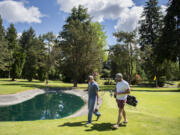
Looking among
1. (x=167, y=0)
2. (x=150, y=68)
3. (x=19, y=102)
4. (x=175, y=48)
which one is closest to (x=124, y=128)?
(x=19, y=102)

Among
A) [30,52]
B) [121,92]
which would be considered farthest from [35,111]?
[30,52]

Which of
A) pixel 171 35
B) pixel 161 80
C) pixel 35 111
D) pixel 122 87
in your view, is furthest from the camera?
pixel 161 80

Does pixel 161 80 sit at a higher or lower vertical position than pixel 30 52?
lower

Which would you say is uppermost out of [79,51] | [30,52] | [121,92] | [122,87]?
[30,52]

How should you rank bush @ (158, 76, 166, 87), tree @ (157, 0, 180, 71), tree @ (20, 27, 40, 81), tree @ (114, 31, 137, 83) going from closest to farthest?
tree @ (157, 0, 180, 71) < tree @ (114, 31, 137, 83) < bush @ (158, 76, 166, 87) < tree @ (20, 27, 40, 81)

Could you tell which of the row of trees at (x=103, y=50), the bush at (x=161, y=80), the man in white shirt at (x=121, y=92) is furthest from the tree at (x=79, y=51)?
the man in white shirt at (x=121, y=92)

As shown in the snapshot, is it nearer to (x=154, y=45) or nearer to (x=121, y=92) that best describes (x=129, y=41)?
(x=154, y=45)

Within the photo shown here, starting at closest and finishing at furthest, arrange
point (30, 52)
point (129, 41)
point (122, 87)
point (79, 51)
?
point (122, 87)
point (79, 51)
point (129, 41)
point (30, 52)

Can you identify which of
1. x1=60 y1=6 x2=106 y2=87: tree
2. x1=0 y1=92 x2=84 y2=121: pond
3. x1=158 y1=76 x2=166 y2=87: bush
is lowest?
x1=0 y1=92 x2=84 y2=121: pond

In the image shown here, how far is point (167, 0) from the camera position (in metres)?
26.7

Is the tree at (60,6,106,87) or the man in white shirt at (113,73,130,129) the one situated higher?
the tree at (60,6,106,87)

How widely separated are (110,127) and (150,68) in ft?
122

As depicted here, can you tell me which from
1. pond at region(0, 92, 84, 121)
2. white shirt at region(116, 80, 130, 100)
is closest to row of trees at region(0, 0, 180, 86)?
pond at region(0, 92, 84, 121)

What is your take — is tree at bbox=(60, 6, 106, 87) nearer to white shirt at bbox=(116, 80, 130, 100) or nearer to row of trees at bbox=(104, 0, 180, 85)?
row of trees at bbox=(104, 0, 180, 85)
